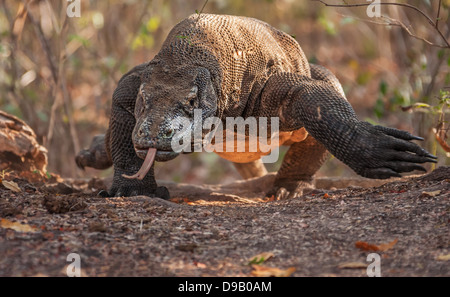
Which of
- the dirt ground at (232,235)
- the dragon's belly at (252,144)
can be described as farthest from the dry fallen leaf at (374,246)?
the dragon's belly at (252,144)

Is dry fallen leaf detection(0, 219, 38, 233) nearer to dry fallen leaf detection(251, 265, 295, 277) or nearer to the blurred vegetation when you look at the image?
dry fallen leaf detection(251, 265, 295, 277)

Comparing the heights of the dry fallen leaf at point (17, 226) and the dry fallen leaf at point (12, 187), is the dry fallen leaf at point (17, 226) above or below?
below

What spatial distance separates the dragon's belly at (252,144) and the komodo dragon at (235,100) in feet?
0.15

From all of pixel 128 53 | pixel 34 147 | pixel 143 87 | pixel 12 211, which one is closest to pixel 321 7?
pixel 128 53

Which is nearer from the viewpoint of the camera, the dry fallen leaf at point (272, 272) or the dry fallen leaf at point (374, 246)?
the dry fallen leaf at point (272, 272)

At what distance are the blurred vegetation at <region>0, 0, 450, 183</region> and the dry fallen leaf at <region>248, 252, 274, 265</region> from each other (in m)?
3.22

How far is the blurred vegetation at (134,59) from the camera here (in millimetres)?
8812

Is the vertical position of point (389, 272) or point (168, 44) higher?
point (168, 44)

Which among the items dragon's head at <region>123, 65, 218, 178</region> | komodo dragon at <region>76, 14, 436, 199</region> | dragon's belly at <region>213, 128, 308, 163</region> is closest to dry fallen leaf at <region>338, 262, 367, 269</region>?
komodo dragon at <region>76, 14, 436, 199</region>

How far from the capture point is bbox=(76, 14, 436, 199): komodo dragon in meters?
4.48

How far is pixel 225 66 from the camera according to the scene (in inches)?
198

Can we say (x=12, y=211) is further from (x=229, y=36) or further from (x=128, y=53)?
(x=128, y=53)

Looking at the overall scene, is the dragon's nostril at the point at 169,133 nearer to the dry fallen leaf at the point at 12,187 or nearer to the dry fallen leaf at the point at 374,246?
the dry fallen leaf at the point at 12,187

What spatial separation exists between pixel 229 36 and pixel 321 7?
11.9m
